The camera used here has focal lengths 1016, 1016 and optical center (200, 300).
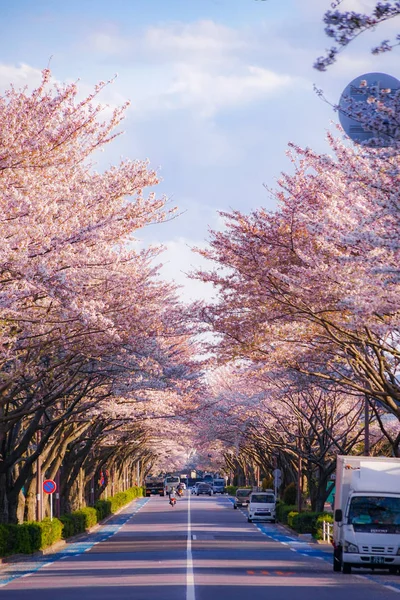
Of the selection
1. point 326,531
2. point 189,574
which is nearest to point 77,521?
point 326,531

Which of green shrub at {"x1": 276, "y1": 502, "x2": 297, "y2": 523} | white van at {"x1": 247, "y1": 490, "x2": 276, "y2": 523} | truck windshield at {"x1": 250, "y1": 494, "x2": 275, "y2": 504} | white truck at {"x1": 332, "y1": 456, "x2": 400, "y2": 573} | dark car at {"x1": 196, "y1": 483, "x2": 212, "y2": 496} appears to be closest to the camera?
white truck at {"x1": 332, "y1": 456, "x2": 400, "y2": 573}

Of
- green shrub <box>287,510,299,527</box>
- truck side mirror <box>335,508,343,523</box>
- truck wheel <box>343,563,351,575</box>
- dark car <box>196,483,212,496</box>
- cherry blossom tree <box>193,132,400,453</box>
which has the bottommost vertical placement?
truck wheel <box>343,563,351,575</box>

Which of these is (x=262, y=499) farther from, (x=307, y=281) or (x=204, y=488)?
(x=204, y=488)

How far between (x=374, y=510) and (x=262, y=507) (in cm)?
3794

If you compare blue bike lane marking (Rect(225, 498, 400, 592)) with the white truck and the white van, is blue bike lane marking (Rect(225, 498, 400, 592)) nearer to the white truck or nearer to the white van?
the white truck

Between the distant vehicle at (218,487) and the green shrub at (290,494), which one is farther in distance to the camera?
the distant vehicle at (218,487)

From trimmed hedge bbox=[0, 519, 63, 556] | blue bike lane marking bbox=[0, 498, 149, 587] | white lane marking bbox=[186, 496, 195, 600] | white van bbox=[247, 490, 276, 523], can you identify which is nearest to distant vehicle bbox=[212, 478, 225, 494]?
Result: white van bbox=[247, 490, 276, 523]

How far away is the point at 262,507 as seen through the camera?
6162 cm

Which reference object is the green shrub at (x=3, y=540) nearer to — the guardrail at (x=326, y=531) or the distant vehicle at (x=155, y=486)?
the guardrail at (x=326, y=531)

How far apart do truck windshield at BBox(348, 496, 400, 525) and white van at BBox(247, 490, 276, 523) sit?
37191 millimetres


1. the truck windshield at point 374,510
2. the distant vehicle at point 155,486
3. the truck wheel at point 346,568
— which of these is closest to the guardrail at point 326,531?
the truck wheel at point 346,568

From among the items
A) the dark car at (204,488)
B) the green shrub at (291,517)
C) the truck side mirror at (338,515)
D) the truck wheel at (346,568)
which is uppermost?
the dark car at (204,488)

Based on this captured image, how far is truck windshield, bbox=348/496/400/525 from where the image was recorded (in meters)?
24.2

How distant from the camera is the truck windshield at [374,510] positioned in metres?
24.2
